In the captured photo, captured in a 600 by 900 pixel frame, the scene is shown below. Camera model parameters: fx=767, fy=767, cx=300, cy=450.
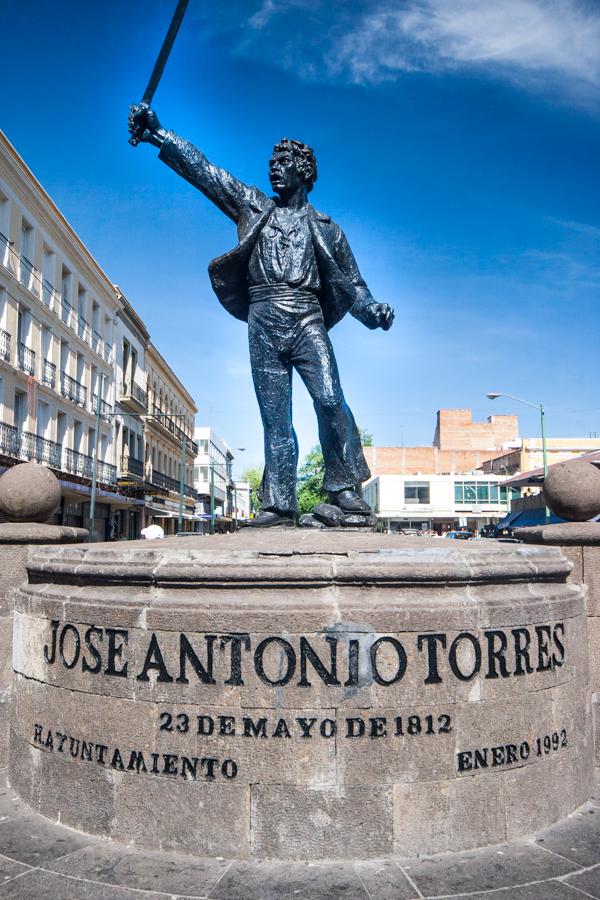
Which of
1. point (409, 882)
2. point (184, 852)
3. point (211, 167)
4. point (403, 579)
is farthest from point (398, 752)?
point (211, 167)

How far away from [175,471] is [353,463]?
54.6 m

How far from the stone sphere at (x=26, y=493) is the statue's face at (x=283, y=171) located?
2.83 metres

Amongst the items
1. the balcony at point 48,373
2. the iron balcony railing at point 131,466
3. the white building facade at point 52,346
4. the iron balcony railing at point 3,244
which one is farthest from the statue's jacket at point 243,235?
the iron balcony railing at point 131,466

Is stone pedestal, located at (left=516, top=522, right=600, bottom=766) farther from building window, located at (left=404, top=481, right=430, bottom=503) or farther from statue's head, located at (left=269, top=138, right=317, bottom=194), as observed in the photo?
building window, located at (left=404, top=481, right=430, bottom=503)

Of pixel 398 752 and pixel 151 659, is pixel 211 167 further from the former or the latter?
pixel 398 752

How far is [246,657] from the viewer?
3676mm

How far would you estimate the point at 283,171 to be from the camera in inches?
234

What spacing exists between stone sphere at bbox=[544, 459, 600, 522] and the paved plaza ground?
2077 millimetres

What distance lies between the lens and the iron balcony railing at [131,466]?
42.7m

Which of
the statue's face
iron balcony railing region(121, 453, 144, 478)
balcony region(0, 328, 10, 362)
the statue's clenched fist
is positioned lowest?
the statue's face

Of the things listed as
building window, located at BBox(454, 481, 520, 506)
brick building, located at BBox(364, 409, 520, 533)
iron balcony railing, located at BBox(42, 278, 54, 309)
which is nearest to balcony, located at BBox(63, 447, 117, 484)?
iron balcony railing, located at BBox(42, 278, 54, 309)

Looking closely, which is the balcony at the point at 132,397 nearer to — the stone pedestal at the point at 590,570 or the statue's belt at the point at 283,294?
the statue's belt at the point at 283,294

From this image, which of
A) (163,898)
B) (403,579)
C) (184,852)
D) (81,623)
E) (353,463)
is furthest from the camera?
(353,463)

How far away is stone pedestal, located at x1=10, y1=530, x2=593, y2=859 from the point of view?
354 centimetres
